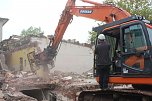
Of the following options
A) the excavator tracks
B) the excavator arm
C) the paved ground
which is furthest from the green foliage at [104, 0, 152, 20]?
the excavator tracks

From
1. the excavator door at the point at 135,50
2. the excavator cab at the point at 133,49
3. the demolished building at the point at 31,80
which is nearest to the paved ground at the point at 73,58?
the demolished building at the point at 31,80

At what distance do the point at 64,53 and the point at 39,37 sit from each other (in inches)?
139

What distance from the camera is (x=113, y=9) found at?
11.6 metres

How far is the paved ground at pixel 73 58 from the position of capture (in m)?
35.2

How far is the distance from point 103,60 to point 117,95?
38.7 inches

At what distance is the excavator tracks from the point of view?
7.75 meters

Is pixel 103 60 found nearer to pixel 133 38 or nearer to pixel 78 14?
pixel 133 38

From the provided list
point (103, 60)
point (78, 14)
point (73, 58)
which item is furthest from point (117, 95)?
point (73, 58)

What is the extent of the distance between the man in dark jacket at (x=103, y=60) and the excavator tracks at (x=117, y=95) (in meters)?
0.30

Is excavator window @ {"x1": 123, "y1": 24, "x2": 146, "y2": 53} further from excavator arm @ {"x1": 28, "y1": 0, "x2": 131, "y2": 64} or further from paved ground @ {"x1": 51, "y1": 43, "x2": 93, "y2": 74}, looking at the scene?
paved ground @ {"x1": 51, "y1": 43, "x2": 93, "y2": 74}

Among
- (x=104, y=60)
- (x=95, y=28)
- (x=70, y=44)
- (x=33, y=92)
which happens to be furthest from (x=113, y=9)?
(x=70, y=44)

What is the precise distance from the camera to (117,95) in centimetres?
872

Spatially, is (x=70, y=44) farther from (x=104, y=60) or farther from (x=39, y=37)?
(x=104, y=60)

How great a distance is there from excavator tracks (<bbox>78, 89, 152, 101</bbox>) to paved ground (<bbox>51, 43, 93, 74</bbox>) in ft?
80.7
